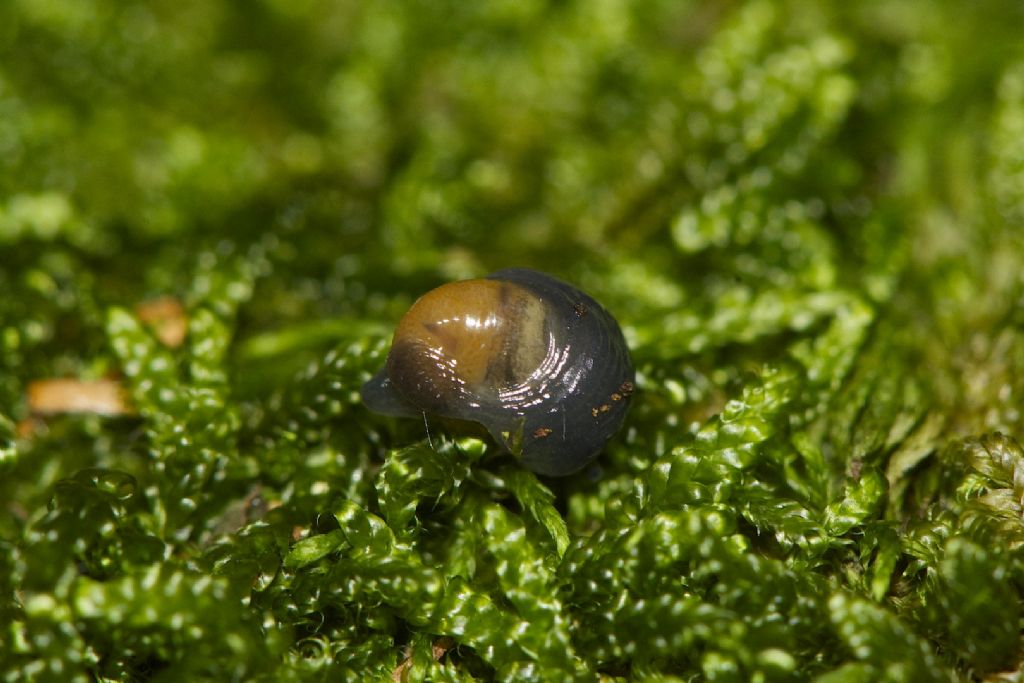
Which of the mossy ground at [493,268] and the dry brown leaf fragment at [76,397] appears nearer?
the mossy ground at [493,268]

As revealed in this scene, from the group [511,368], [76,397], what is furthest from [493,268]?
[76,397]

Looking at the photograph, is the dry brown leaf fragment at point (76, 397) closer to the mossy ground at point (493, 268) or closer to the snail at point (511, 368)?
the mossy ground at point (493, 268)

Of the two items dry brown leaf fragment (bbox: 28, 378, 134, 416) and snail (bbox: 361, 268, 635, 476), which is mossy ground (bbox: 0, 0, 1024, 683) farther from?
Answer: snail (bbox: 361, 268, 635, 476)

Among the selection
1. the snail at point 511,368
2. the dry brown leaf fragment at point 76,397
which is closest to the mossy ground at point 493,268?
the dry brown leaf fragment at point 76,397

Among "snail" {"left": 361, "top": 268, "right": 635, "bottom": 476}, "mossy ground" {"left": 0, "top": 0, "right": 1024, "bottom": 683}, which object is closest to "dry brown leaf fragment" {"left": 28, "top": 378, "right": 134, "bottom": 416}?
"mossy ground" {"left": 0, "top": 0, "right": 1024, "bottom": 683}

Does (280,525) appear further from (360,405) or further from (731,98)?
(731,98)
